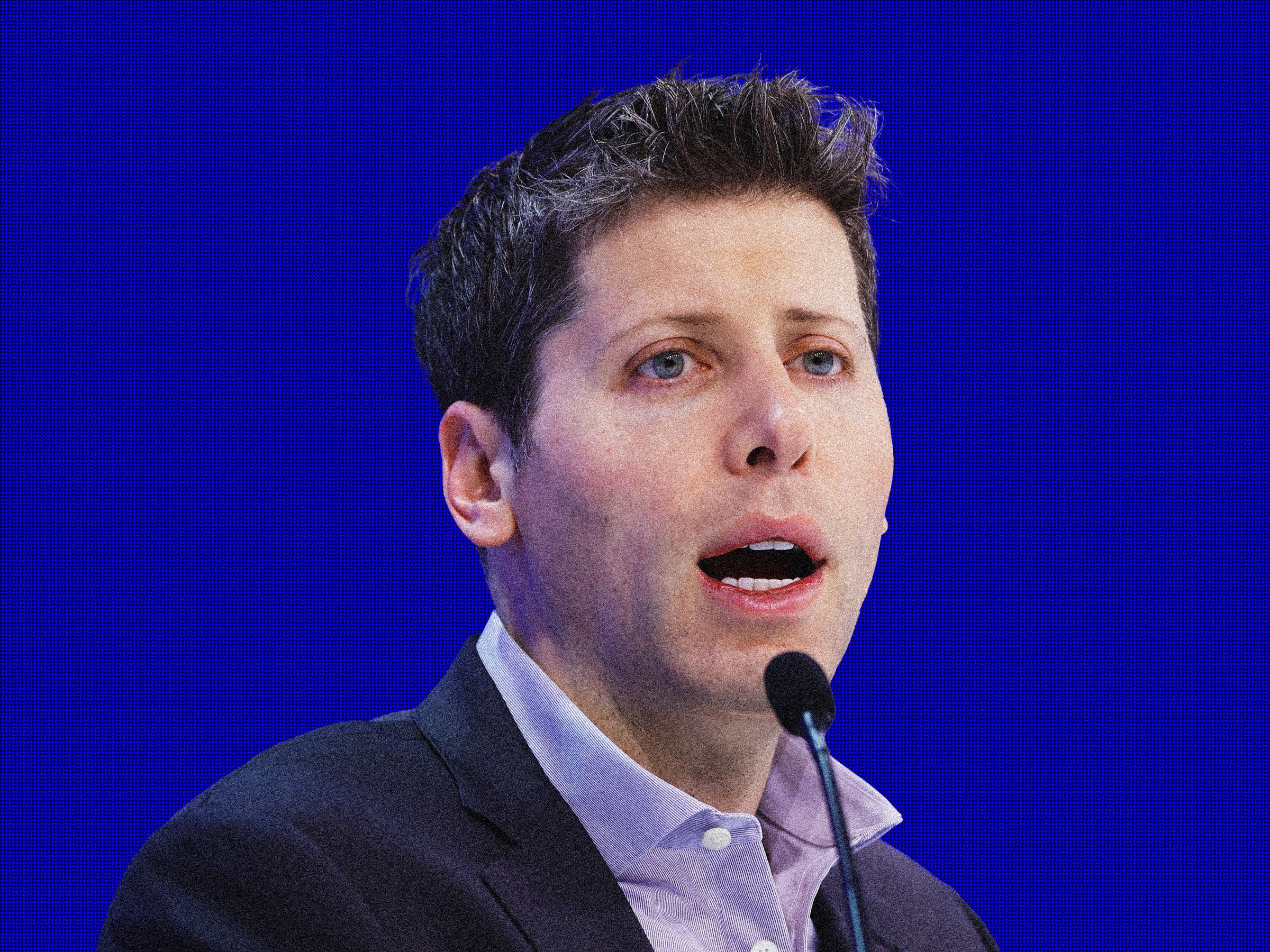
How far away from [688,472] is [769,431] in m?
0.10

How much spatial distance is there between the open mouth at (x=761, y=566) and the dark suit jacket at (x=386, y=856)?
329 mm

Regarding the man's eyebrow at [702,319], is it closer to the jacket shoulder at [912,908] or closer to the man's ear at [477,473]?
the man's ear at [477,473]

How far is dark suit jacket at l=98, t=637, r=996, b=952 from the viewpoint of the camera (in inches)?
56.7

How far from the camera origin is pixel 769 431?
5.17 feet

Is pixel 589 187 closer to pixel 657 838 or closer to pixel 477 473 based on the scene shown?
pixel 477 473

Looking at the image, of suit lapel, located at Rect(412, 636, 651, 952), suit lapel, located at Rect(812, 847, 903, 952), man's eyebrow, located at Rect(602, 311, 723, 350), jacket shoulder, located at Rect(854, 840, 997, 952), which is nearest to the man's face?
man's eyebrow, located at Rect(602, 311, 723, 350)

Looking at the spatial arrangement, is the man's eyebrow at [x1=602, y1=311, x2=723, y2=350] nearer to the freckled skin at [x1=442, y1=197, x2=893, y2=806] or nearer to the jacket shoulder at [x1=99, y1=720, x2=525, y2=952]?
the freckled skin at [x1=442, y1=197, x2=893, y2=806]

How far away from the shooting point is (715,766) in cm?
176

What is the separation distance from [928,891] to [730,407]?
944 millimetres

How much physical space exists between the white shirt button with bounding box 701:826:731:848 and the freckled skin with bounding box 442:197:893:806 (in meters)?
0.08

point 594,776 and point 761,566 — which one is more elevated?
point 761,566

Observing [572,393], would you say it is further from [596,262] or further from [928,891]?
[928,891]

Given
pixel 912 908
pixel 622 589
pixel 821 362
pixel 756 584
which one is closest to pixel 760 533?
pixel 756 584

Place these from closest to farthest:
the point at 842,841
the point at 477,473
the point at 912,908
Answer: the point at 842,841
the point at 477,473
the point at 912,908
